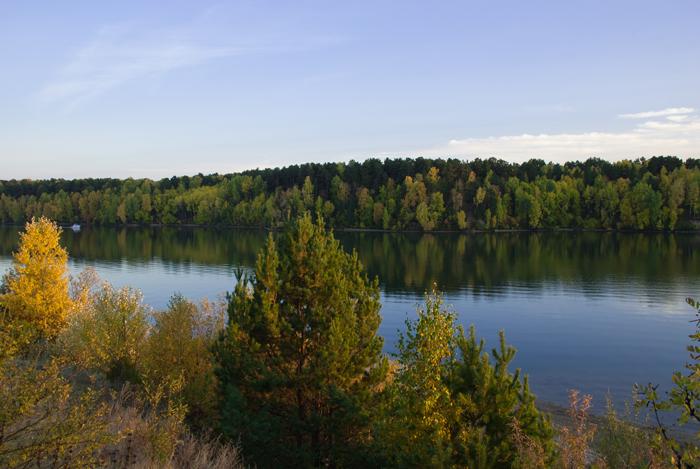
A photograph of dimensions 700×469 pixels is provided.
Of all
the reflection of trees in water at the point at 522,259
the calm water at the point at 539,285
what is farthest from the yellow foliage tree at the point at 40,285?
the reflection of trees in water at the point at 522,259

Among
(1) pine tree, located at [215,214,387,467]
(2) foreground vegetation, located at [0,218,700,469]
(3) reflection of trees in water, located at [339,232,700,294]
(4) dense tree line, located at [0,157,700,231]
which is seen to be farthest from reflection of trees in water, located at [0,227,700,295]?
(1) pine tree, located at [215,214,387,467]

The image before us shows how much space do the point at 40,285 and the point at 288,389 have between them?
24350 millimetres

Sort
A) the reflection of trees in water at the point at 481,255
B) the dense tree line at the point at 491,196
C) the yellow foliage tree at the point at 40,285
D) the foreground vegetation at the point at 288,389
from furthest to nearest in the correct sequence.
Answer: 1. the dense tree line at the point at 491,196
2. the reflection of trees in water at the point at 481,255
3. the yellow foliage tree at the point at 40,285
4. the foreground vegetation at the point at 288,389

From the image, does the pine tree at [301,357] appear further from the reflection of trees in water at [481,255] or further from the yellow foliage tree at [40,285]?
the reflection of trees in water at [481,255]

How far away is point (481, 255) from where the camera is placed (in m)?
104

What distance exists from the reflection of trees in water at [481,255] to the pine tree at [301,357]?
1858 inches

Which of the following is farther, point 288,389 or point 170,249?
point 170,249

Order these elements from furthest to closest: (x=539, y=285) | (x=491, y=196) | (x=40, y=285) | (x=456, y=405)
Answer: (x=491, y=196) → (x=539, y=285) → (x=40, y=285) → (x=456, y=405)

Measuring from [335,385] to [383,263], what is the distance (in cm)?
7344

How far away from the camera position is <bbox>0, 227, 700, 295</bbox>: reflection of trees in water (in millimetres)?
76125

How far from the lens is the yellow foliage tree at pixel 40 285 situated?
35.7 meters

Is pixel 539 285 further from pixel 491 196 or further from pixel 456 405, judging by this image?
pixel 491 196

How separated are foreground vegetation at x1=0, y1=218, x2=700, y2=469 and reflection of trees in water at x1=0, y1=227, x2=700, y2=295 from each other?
4295cm

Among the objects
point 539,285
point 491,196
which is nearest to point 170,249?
point 539,285
